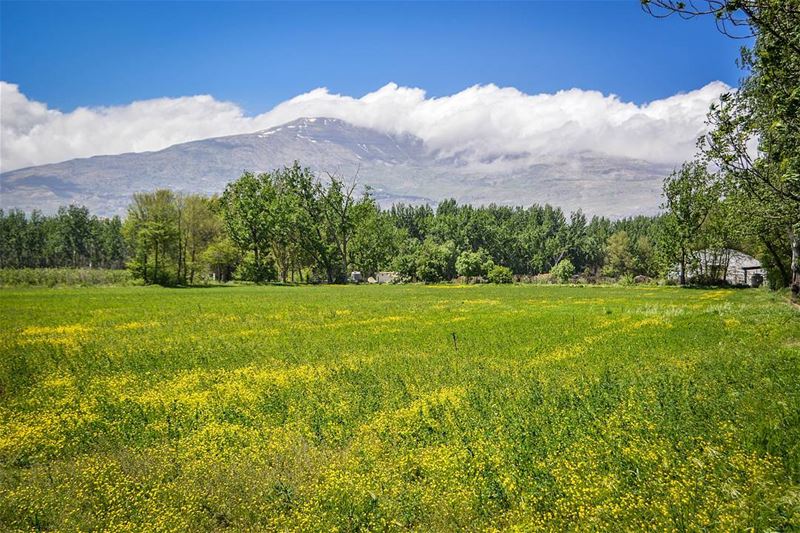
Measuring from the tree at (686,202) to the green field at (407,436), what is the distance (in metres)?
65.0

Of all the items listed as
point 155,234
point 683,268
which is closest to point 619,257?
point 683,268

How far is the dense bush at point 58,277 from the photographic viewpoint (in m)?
73.6

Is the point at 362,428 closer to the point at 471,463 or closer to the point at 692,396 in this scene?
the point at 471,463

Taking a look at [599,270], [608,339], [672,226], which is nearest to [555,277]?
[672,226]

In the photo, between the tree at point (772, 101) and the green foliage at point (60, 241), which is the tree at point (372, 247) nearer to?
the tree at point (772, 101)

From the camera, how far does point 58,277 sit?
254ft

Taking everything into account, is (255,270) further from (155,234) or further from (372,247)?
(372,247)

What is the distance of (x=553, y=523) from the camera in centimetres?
715

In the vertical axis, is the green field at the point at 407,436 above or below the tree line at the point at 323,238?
below

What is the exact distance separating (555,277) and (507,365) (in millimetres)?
115243

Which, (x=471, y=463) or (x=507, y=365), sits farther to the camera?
(x=507, y=365)

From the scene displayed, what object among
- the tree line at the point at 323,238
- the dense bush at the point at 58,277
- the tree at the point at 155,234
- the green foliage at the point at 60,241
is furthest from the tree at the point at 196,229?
the green foliage at the point at 60,241

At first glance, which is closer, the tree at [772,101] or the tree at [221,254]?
the tree at [772,101]

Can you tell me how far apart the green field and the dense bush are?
6751 centimetres
